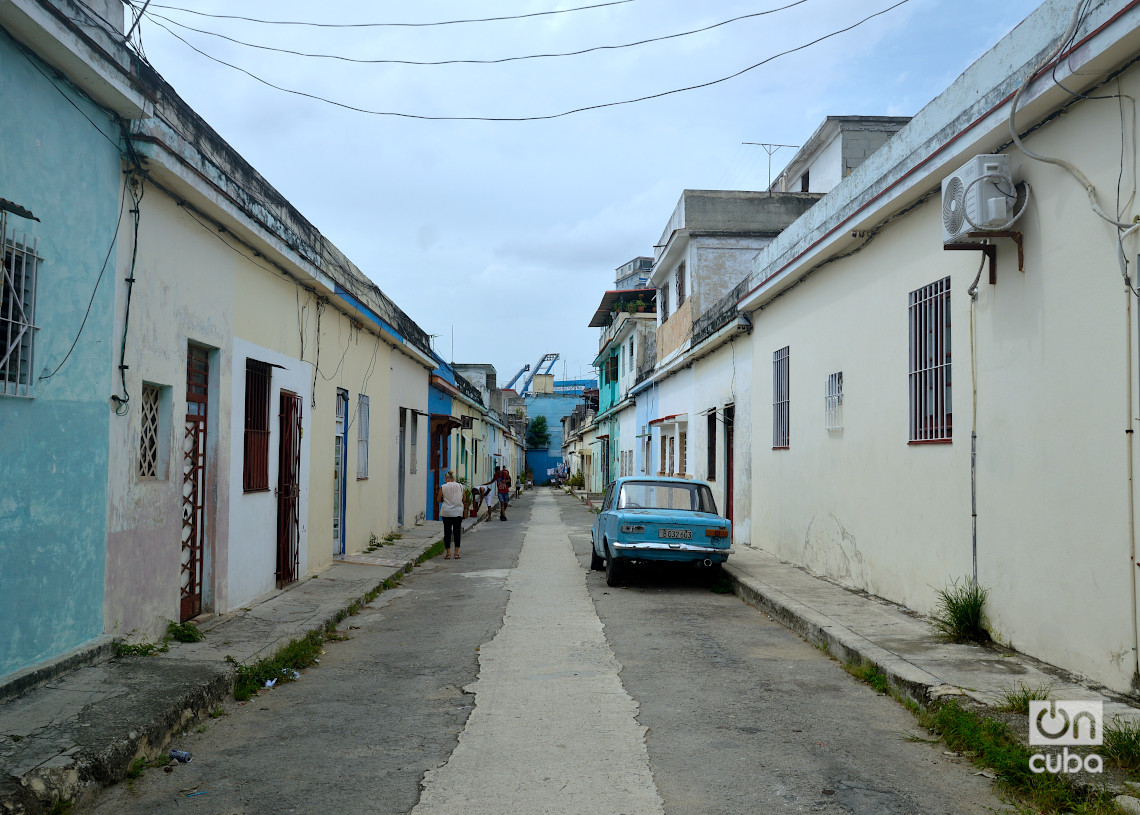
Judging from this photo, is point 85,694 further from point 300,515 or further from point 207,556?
point 300,515

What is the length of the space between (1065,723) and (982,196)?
373cm

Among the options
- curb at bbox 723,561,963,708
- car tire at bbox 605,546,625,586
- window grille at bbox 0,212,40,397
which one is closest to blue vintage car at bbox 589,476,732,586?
car tire at bbox 605,546,625,586

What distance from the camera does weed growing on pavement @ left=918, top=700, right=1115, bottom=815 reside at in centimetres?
394

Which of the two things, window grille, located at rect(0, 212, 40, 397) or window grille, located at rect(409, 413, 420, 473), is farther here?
window grille, located at rect(409, 413, 420, 473)

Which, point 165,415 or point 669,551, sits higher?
point 165,415

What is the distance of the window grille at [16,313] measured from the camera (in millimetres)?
5091

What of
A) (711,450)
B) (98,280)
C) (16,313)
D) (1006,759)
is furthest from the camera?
(711,450)

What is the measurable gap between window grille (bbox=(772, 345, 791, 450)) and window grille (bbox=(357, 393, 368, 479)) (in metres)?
6.68

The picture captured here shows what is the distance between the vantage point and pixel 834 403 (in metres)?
10.9

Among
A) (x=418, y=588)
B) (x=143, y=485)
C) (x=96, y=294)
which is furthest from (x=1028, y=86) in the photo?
(x=418, y=588)

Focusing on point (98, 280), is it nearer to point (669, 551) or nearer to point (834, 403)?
point (669, 551)

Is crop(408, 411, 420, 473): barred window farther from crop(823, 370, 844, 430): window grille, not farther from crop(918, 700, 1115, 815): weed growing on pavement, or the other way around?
crop(918, 700, 1115, 815): weed growing on pavement

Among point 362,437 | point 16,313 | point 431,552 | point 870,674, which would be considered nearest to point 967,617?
point 870,674

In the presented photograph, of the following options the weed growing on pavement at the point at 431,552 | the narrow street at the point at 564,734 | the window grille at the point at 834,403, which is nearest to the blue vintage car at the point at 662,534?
the window grille at the point at 834,403
